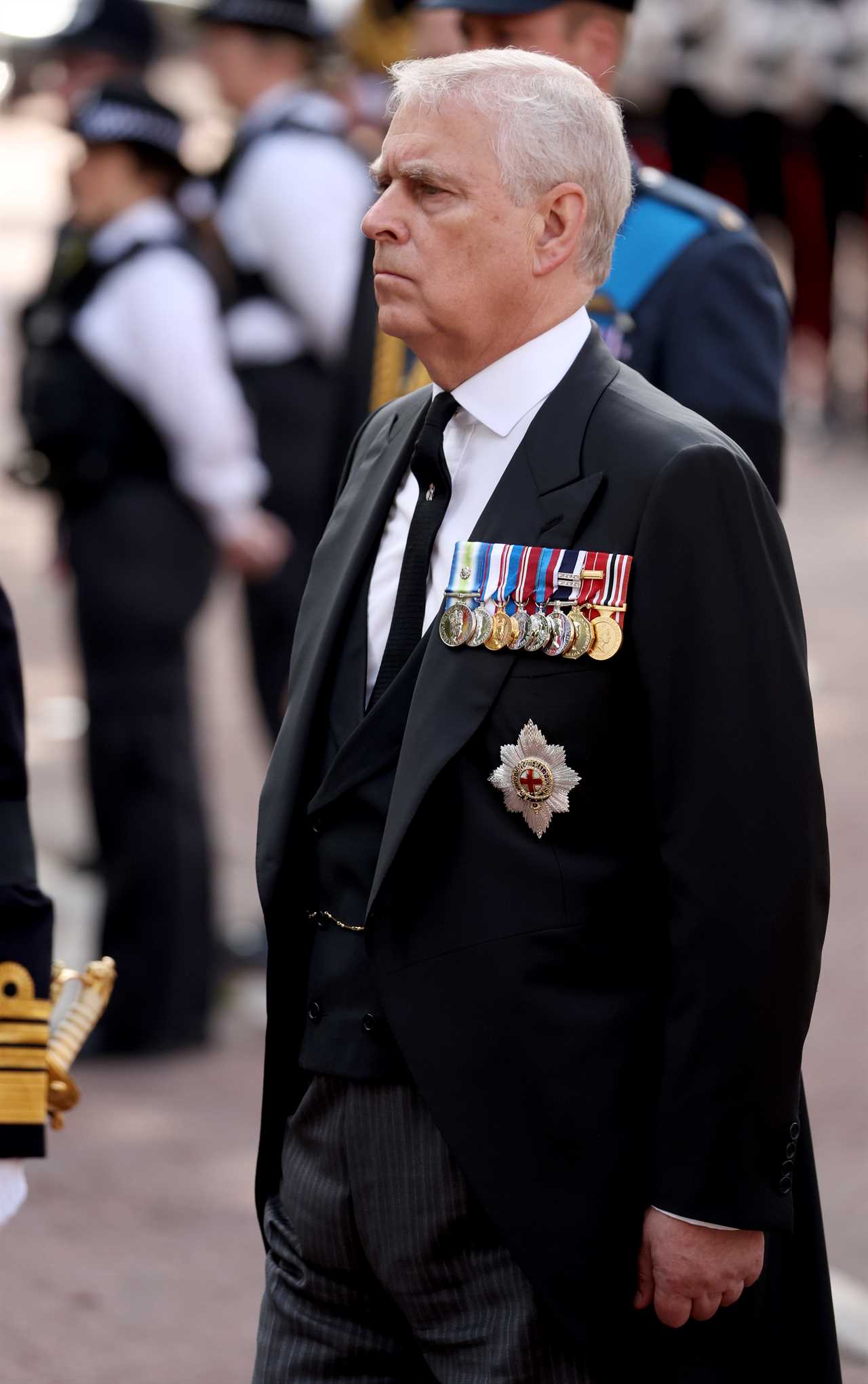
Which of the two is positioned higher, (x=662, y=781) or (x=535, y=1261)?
(x=662, y=781)

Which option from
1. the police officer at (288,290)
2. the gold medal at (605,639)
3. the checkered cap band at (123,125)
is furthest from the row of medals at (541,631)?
the police officer at (288,290)

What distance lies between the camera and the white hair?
2.20 metres

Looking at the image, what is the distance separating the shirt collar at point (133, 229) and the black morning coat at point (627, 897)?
9.77 feet

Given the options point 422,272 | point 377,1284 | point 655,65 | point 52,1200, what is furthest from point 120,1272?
point 655,65

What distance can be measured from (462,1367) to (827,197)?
1203 cm

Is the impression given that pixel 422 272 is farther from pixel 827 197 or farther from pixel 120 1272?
pixel 827 197

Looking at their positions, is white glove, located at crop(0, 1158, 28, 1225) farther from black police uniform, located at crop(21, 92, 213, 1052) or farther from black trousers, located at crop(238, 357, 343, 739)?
black trousers, located at crop(238, 357, 343, 739)

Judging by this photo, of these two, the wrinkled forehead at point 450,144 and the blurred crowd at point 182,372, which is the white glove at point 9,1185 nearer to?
the wrinkled forehead at point 450,144

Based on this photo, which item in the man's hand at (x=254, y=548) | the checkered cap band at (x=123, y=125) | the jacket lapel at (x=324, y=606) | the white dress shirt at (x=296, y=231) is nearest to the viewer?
the jacket lapel at (x=324, y=606)

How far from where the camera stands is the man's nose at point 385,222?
88.2 inches

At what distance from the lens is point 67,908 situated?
611cm

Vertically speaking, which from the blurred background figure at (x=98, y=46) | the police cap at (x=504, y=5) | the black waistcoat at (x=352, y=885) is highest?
the blurred background figure at (x=98, y=46)

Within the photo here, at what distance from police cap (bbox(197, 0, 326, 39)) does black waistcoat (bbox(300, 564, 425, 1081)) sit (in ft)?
14.4

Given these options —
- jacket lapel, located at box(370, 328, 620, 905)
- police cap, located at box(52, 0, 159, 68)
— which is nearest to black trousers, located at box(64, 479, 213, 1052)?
police cap, located at box(52, 0, 159, 68)
